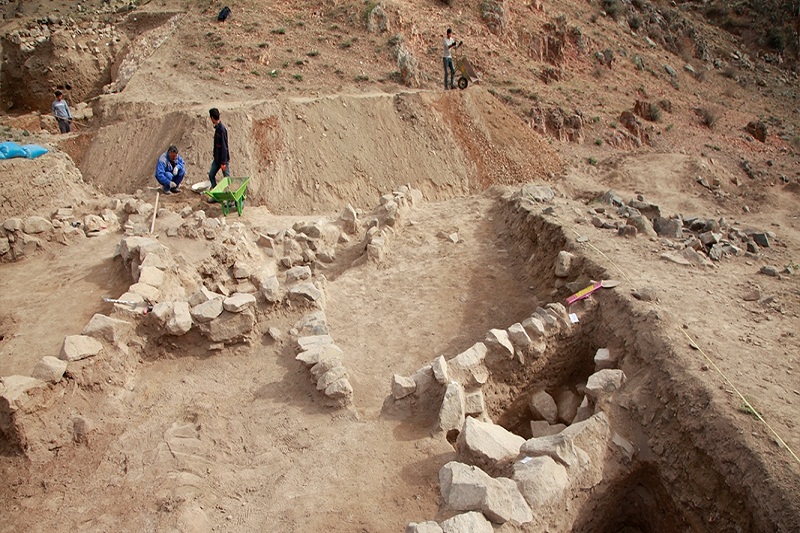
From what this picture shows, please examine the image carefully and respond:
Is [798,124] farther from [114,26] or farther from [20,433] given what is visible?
[114,26]

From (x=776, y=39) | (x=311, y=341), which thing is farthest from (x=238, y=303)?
(x=776, y=39)

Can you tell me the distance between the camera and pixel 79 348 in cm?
561

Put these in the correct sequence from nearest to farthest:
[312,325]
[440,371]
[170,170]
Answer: [440,371] → [312,325] → [170,170]

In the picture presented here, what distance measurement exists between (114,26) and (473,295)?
19266 mm

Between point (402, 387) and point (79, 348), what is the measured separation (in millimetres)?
3501

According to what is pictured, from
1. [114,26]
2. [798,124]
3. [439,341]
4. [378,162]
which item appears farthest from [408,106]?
[798,124]

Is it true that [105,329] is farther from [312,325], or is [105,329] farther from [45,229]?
[45,229]

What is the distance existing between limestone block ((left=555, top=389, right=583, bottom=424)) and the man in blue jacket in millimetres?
9264

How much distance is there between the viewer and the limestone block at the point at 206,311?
21.1ft

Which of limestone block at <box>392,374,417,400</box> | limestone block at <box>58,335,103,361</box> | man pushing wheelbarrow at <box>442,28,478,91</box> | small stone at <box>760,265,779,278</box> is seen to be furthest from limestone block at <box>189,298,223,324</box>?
man pushing wheelbarrow at <box>442,28,478,91</box>

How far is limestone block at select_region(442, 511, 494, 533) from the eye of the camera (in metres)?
3.83

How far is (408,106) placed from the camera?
14.4 m

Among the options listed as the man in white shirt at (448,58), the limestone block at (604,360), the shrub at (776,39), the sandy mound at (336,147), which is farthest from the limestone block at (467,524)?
the shrub at (776,39)

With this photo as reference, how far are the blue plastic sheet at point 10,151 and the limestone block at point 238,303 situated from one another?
287 inches
